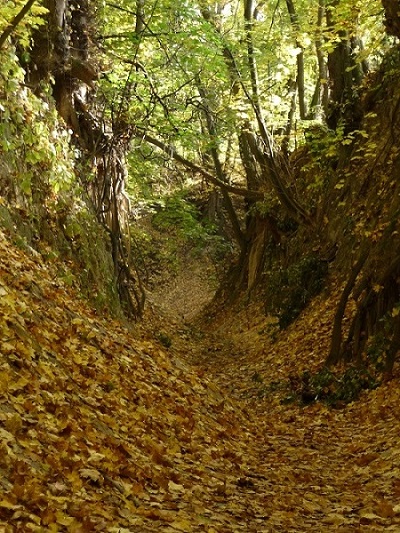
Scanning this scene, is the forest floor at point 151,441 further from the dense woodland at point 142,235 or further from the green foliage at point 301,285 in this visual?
the green foliage at point 301,285

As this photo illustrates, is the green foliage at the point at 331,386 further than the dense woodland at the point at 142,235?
Yes

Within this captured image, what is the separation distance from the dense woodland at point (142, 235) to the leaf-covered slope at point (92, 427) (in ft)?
0.08

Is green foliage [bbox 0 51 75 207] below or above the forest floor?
above

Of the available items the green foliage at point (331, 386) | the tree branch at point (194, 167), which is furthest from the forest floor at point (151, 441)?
the tree branch at point (194, 167)

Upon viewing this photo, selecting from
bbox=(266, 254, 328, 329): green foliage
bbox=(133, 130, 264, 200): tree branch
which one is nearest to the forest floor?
bbox=(266, 254, 328, 329): green foliage

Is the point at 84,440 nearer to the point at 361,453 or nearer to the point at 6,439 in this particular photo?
the point at 6,439

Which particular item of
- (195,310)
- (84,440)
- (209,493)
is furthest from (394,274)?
(195,310)

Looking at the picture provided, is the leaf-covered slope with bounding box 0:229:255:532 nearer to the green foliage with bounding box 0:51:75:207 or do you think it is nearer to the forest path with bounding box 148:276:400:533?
the forest path with bounding box 148:276:400:533

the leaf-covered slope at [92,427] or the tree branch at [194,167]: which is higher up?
the tree branch at [194,167]

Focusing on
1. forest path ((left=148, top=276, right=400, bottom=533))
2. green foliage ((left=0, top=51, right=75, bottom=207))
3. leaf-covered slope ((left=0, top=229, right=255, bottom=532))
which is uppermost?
green foliage ((left=0, top=51, right=75, bottom=207))

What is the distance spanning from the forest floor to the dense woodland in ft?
0.09

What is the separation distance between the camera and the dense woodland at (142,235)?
15.1ft

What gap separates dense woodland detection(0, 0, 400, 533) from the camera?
459 centimetres

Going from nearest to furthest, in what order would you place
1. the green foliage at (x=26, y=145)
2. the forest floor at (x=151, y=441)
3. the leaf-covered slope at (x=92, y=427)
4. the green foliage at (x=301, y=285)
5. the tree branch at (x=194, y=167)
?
the leaf-covered slope at (x=92, y=427) → the forest floor at (x=151, y=441) → the green foliage at (x=26, y=145) → the green foliage at (x=301, y=285) → the tree branch at (x=194, y=167)
